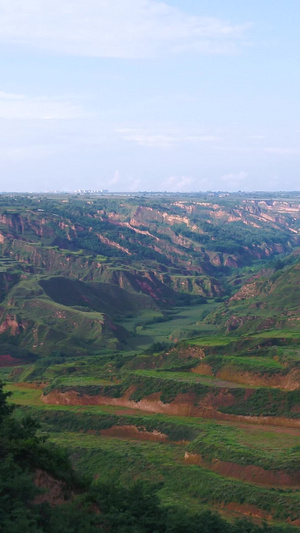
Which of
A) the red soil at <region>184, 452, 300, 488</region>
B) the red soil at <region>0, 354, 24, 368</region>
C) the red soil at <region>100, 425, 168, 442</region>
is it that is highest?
the red soil at <region>184, 452, 300, 488</region>

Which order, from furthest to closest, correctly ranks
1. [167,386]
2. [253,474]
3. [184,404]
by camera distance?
1. [167,386]
2. [184,404]
3. [253,474]

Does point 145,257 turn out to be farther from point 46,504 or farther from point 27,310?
point 46,504

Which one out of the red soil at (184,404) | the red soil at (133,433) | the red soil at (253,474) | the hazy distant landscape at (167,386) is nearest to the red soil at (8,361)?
the hazy distant landscape at (167,386)

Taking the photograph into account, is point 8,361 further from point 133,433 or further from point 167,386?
point 133,433

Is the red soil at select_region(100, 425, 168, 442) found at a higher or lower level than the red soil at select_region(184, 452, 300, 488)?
lower

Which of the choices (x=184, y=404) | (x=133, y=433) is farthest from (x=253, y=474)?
(x=184, y=404)

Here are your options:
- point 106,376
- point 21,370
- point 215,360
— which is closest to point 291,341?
point 215,360

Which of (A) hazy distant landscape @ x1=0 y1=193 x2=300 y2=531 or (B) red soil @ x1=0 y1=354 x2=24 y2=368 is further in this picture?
(B) red soil @ x1=0 y1=354 x2=24 y2=368

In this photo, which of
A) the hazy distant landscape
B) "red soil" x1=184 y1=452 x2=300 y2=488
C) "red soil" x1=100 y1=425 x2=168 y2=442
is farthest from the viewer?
"red soil" x1=100 y1=425 x2=168 y2=442

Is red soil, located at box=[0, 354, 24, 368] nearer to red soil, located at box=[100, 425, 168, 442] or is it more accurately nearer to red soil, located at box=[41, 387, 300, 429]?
red soil, located at box=[41, 387, 300, 429]

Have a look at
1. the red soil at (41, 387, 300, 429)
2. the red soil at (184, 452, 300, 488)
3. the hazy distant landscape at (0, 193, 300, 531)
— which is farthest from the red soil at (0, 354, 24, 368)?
the red soil at (184, 452, 300, 488)

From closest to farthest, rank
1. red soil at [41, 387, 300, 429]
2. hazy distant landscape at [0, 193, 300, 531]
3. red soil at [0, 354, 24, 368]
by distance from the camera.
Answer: hazy distant landscape at [0, 193, 300, 531]
red soil at [41, 387, 300, 429]
red soil at [0, 354, 24, 368]
